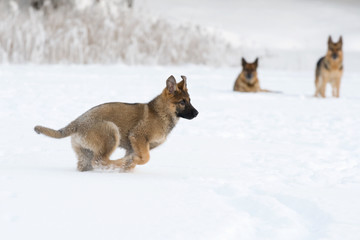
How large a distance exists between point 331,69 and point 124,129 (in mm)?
7970

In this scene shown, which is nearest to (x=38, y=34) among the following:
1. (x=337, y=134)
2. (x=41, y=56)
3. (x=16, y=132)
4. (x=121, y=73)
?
(x=41, y=56)

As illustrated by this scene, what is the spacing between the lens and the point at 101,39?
1550 centimetres

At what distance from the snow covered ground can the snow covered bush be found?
558 cm

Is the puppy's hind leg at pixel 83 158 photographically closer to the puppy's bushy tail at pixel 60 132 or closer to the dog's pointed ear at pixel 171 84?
the puppy's bushy tail at pixel 60 132

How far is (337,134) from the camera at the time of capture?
639cm

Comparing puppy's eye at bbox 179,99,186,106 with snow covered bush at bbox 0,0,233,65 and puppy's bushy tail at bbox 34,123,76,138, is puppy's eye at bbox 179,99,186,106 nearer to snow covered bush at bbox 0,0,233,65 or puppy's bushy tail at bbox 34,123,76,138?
puppy's bushy tail at bbox 34,123,76,138

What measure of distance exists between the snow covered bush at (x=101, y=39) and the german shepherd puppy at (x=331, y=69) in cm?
582

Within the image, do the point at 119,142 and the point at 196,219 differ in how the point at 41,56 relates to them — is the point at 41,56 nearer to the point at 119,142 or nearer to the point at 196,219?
the point at 119,142

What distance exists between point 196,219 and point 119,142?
1604 millimetres

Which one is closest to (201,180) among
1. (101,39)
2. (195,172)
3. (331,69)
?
(195,172)

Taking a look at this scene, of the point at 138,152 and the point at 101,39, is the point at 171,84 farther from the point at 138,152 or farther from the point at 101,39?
the point at 101,39

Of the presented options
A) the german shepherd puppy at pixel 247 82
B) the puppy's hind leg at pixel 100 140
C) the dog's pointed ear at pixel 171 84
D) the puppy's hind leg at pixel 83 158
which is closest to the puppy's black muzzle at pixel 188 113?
the dog's pointed ear at pixel 171 84

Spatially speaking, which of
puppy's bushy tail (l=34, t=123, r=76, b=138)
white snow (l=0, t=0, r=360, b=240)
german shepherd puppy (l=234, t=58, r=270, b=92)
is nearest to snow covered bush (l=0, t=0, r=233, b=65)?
white snow (l=0, t=0, r=360, b=240)

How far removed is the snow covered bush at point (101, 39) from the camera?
14312 mm
